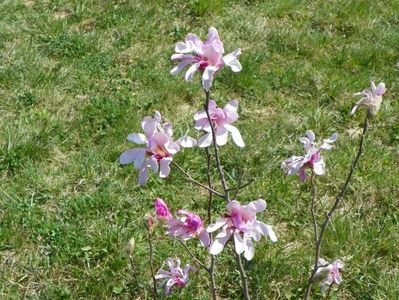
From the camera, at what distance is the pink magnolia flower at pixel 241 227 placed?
1.58 m

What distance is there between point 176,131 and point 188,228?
2.17 metres

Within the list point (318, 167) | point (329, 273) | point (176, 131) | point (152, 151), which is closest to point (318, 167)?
point (318, 167)

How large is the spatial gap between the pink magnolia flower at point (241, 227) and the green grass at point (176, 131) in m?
1.27

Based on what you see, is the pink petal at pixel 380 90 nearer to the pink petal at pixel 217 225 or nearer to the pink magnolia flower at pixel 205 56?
the pink magnolia flower at pixel 205 56

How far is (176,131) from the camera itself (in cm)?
391

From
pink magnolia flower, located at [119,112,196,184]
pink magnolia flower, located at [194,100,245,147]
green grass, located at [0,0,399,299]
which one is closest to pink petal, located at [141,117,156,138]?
pink magnolia flower, located at [119,112,196,184]

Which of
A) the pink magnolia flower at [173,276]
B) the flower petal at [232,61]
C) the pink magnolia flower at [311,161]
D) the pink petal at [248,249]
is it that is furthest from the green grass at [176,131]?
the flower petal at [232,61]

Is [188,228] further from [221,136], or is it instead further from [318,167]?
[318,167]

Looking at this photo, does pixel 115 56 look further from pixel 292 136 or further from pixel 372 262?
pixel 372 262

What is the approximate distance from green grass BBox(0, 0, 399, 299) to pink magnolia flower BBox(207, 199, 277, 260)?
4.17 ft

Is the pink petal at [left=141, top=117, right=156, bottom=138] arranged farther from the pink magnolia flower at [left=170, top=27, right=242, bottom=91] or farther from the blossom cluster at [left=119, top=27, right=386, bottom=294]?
the pink magnolia flower at [left=170, top=27, right=242, bottom=91]

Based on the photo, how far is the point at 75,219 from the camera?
10.5 feet

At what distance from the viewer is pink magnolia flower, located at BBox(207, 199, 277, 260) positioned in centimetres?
158

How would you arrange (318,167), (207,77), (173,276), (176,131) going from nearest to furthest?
(207,77) → (318,167) → (173,276) → (176,131)
